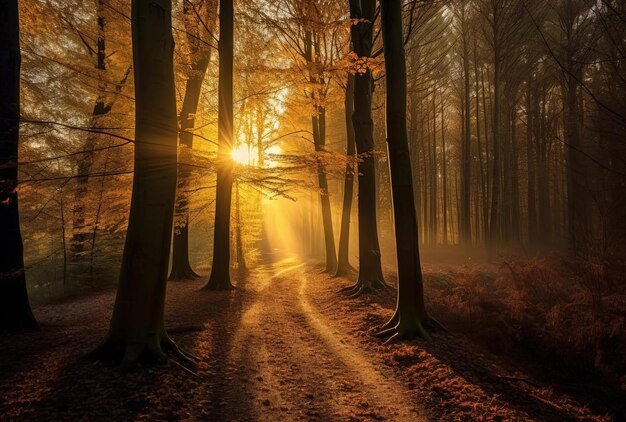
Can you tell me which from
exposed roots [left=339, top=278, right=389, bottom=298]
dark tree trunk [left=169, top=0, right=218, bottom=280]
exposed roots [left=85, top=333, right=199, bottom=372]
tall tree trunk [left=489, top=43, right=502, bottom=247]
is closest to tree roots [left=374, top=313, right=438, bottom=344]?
exposed roots [left=339, top=278, right=389, bottom=298]

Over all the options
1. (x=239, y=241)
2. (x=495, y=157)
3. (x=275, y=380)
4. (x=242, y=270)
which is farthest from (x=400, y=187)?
(x=495, y=157)

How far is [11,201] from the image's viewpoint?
6.46 meters

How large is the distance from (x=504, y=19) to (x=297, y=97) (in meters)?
11.3

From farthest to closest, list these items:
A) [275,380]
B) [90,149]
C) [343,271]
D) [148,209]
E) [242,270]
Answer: [242,270]
[343,271]
[90,149]
[148,209]
[275,380]

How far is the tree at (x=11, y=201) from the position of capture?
650 centimetres

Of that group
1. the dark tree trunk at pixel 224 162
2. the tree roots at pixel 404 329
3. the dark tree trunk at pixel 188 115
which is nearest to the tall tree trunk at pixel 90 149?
the dark tree trunk at pixel 188 115

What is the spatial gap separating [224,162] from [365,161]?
433 cm

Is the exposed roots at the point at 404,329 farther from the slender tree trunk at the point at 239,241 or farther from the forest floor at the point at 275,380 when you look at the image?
the slender tree trunk at the point at 239,241

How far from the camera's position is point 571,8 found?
704 inches

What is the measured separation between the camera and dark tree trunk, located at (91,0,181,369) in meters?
4.75

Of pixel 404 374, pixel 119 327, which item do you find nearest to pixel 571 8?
pixel 404 374

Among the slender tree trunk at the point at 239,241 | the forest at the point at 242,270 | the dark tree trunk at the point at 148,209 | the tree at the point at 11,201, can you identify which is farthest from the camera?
the slender tree trunk at the point at 239,241

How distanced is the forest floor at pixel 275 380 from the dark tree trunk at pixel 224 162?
372cm

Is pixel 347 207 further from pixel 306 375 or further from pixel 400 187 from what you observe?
pixel 306 375
